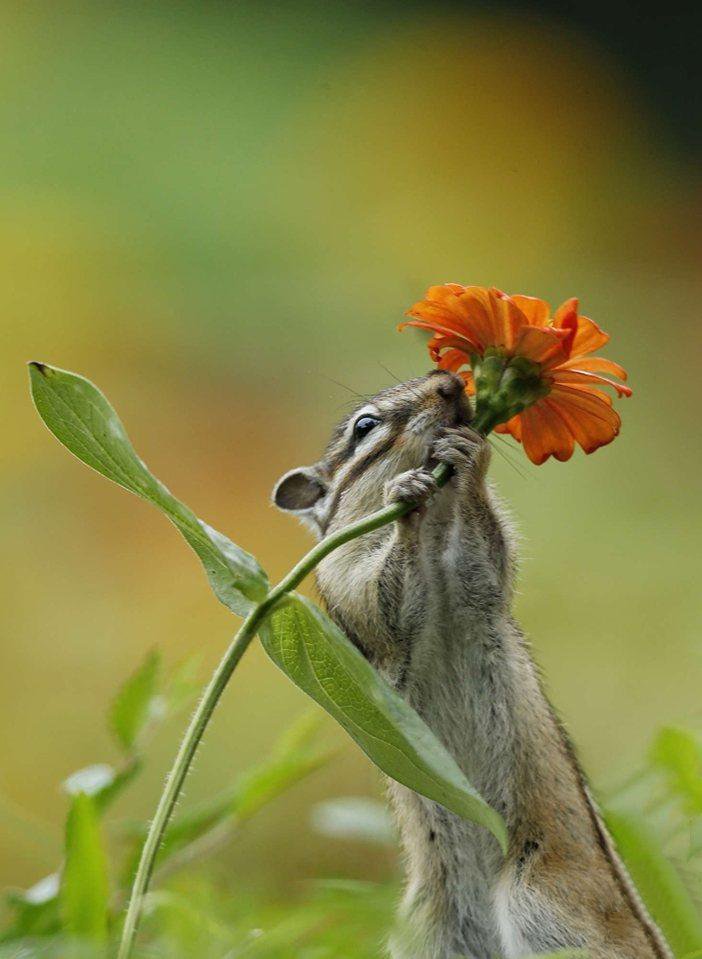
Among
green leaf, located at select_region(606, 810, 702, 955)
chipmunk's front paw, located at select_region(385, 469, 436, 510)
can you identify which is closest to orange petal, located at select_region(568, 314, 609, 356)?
chipmunk's front paw, located at select_region(385, 469, 436, 510)

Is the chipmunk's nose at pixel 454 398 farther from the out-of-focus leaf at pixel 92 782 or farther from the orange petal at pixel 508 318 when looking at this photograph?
the out-of-focus leaf at pixel 92 782

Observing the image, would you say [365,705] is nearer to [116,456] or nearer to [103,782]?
[116,456]

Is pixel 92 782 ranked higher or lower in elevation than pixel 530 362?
lower

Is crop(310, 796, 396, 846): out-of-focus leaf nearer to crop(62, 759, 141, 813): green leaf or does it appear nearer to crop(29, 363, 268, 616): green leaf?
crop(62, 759, 141, 813): green leaf

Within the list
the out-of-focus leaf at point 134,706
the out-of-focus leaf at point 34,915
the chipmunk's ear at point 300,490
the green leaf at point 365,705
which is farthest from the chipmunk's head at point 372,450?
the out-of-focus leaf at point 34,915

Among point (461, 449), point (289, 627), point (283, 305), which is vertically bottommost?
point (289, 627)

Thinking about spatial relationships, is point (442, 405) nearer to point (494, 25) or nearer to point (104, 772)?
point (104, 772)

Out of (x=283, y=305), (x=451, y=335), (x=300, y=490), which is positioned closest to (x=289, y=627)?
(x=451, y=335)
